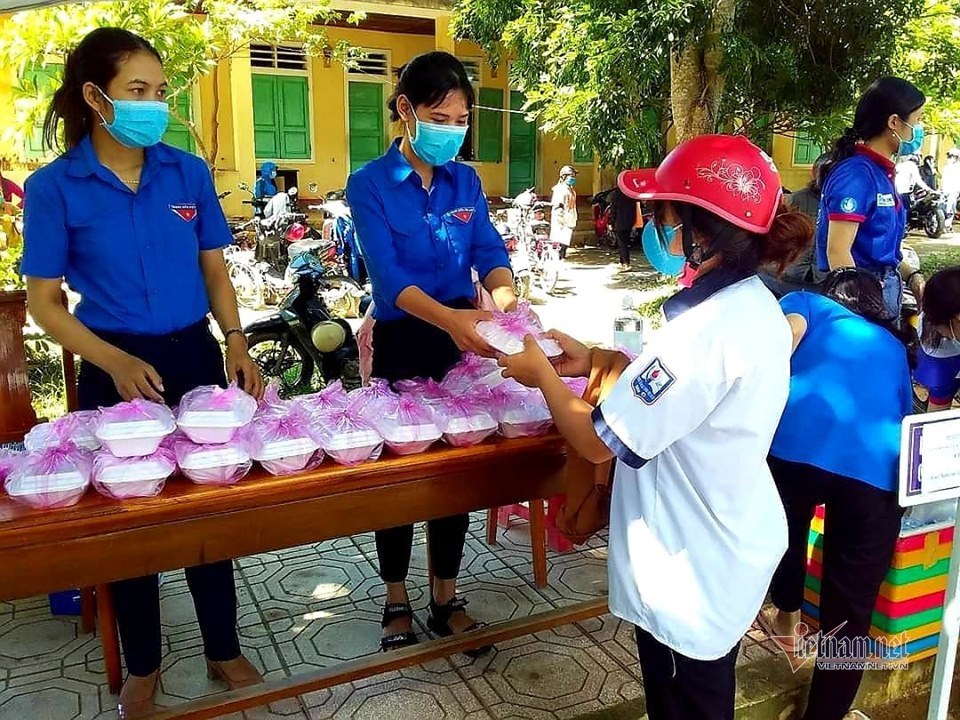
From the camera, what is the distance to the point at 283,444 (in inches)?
67.5

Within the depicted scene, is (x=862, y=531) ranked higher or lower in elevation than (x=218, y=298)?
lower

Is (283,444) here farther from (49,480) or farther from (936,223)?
(936,223)

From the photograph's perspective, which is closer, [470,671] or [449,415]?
[449,415]

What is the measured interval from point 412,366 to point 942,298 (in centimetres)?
220

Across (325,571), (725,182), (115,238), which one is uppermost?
(725,182)

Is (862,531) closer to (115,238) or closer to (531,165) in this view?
(115,238)

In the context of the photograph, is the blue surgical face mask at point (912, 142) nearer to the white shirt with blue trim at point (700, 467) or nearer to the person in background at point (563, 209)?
the white shirt with blue trim at point (700, 467)

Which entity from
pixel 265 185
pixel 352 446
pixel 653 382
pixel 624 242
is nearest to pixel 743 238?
pixel 653 382

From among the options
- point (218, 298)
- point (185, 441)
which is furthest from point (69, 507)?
point (218, 298)

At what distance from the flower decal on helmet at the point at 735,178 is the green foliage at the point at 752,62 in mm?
5347

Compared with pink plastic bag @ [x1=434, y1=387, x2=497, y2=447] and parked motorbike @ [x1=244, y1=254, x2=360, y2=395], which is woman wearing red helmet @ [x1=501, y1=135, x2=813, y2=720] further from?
parked motorbike @ [x1=244, y1=254, x2=360, y2=395]

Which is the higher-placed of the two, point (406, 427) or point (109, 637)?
point (406, 427)

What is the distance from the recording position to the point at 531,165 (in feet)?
47.9

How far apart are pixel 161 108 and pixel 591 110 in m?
5.77
